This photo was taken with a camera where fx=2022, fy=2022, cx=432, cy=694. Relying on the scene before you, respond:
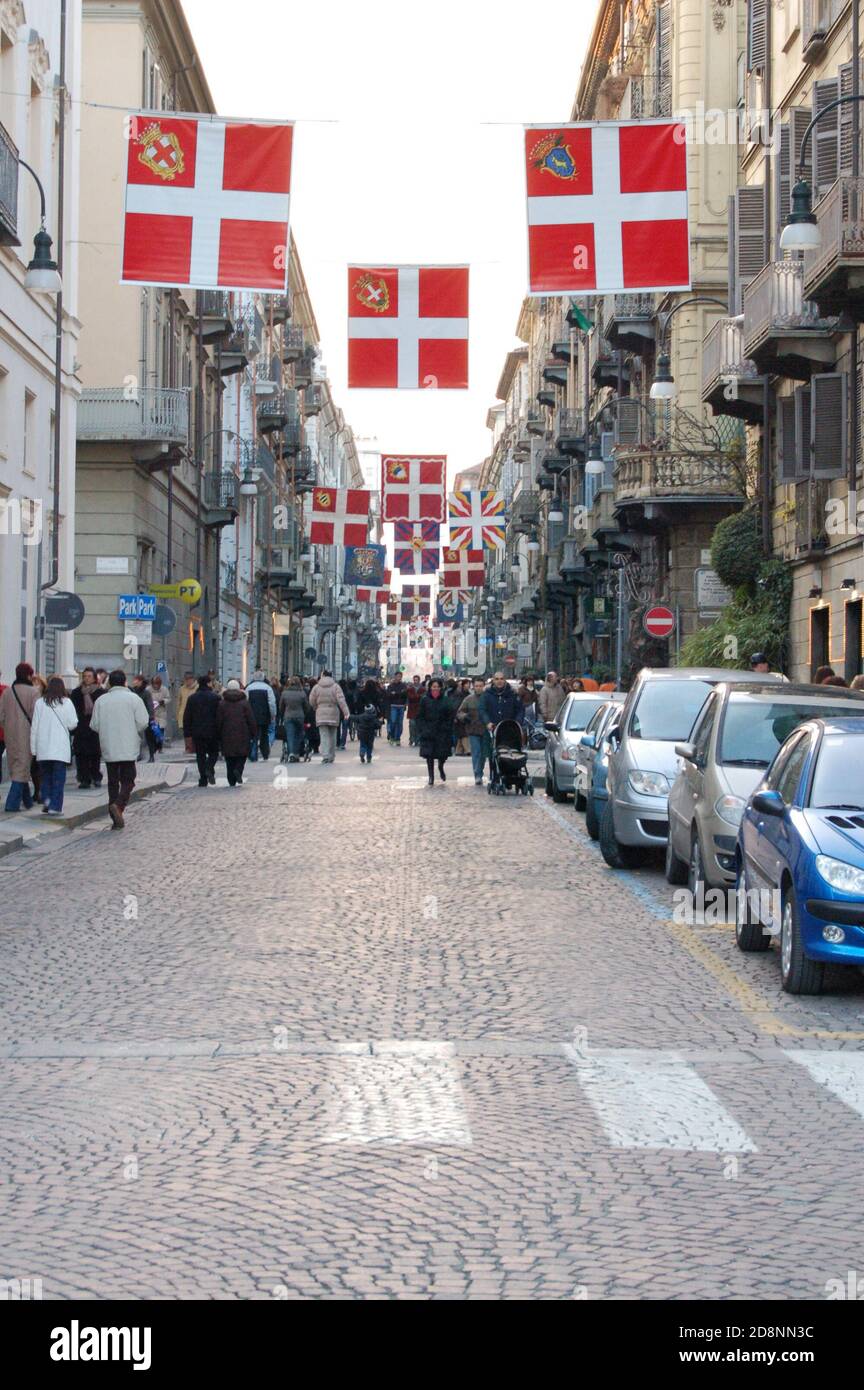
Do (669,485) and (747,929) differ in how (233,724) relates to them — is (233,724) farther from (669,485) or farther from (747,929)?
(747,929)

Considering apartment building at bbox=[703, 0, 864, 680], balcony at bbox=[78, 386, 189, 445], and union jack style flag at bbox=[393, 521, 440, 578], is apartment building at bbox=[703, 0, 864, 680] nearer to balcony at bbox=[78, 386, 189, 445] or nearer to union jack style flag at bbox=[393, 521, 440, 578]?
balcony at bbox=[78, 386, 189, 445]

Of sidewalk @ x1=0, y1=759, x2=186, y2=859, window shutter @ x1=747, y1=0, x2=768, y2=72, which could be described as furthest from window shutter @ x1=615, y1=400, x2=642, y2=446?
sidewalk @ x1=0, y1=759, x2=186, y2=859

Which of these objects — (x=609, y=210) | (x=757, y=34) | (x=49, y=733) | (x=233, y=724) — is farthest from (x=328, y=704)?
(x=609, y=210)

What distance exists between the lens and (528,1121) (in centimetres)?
732

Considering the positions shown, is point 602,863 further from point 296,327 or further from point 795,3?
point 296,327

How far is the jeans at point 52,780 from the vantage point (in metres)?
22.2

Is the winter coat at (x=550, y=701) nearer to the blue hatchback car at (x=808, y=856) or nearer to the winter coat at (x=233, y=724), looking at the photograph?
the winter coat at (x=233, y=724)

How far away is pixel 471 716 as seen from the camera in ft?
123

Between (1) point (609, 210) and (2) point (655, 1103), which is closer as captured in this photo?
(2) point (655, 1103)

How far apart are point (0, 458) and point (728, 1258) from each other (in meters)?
25.2

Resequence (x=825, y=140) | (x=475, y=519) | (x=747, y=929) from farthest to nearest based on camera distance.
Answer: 1. (x=475, y=519)
2. (x=825, y=140)
3. (x=747, y=929)

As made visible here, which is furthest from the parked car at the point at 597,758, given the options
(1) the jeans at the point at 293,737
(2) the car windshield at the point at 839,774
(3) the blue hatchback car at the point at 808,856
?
(1) the jeans at the point at 293,737

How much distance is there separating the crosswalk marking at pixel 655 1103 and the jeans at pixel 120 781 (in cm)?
1356

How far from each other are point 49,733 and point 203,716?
28.9 ft
